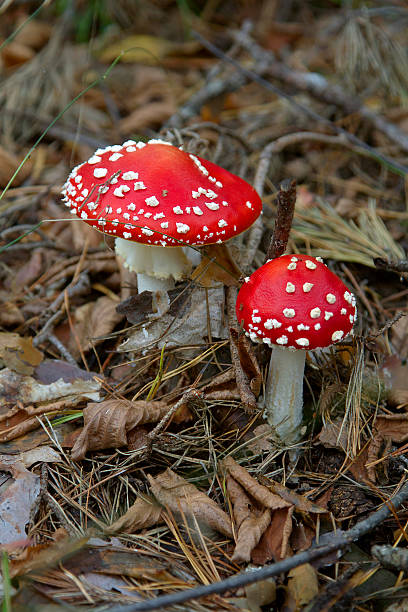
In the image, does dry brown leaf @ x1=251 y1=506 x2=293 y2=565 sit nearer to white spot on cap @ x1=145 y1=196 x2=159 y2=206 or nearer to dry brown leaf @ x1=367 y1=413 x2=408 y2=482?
dry brown leaf @ x1=367 y1=413 x2=408 y2=482

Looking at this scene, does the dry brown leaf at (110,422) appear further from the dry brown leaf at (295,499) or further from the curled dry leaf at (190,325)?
the dry brown leaf at (295,499)

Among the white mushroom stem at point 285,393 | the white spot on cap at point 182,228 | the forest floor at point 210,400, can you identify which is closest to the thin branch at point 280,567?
the forest floor at point 210,400

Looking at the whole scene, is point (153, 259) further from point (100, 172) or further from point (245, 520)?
point (245, 520)

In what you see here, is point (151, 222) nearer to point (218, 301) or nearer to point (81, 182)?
point (81, 182)

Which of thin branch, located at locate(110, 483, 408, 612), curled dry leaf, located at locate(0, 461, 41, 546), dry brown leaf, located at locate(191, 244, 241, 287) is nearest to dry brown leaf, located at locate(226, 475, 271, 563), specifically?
thin branch, located at locate(110, 483, 408, 612)

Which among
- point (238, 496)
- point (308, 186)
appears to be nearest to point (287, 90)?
point (308, 186)

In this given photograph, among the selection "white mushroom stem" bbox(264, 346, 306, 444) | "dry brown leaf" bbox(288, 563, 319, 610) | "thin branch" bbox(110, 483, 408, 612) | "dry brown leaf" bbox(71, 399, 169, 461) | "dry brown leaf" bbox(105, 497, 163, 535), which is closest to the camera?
"thin branch" bbox(110, 483, 408, 612)
